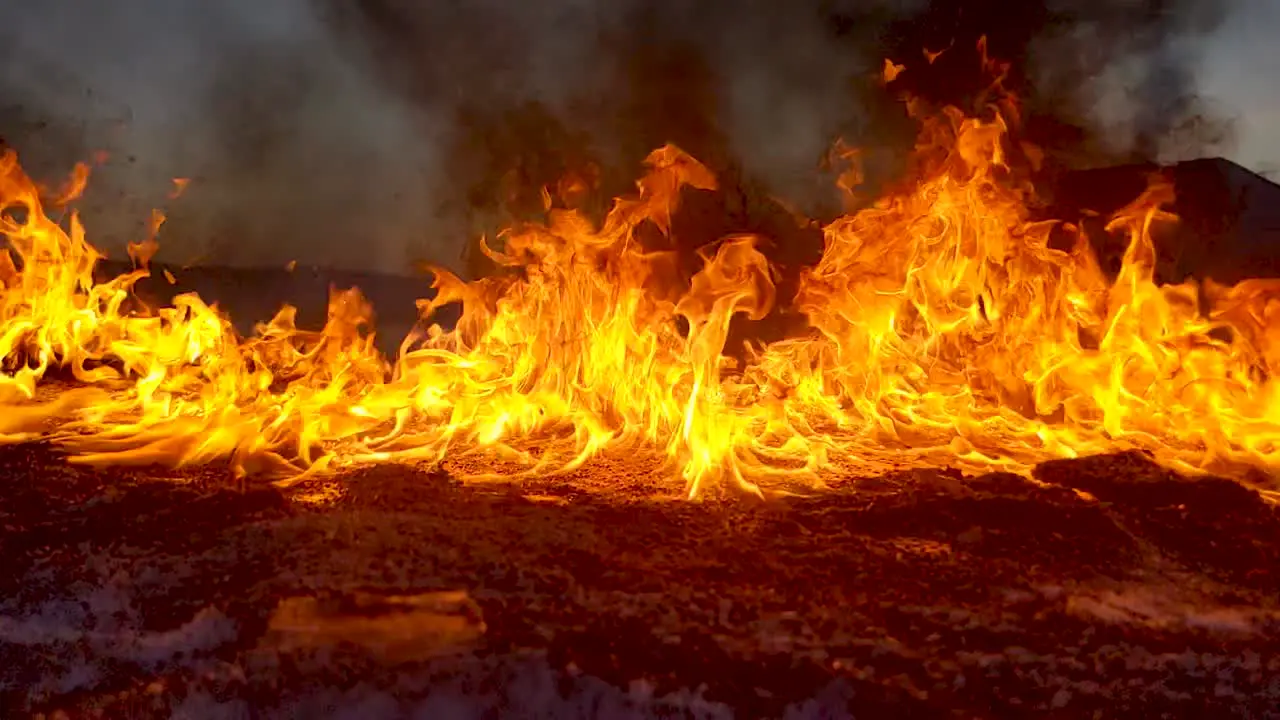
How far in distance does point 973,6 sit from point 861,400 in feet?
18.0

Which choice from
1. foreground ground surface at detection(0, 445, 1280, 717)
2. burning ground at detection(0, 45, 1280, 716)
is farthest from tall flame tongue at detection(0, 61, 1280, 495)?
foreground ground surface at detection(0, 445, 1280, 717)

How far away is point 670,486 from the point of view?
473 centimetres

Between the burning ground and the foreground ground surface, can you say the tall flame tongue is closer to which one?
the burning ground

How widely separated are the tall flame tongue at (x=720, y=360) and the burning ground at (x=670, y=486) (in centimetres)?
3

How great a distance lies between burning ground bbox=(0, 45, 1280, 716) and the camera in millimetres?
2891

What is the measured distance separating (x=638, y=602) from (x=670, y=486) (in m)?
1.50

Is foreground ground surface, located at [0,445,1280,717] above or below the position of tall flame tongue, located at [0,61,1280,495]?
below

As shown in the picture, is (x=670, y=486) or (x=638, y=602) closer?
(x=638, y=602)

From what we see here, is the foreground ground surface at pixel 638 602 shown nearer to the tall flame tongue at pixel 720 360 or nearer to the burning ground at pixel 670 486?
the burning ground at pixel 670 486

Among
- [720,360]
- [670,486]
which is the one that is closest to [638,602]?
[670,486]

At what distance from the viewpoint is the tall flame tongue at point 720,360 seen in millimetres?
5461

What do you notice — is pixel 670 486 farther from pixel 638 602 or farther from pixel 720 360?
pixel 720 360

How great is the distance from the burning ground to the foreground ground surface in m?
0.02

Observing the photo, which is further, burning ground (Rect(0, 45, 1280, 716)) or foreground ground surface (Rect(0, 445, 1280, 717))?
burning ground (Rect(0, 45, 1280, 716))
